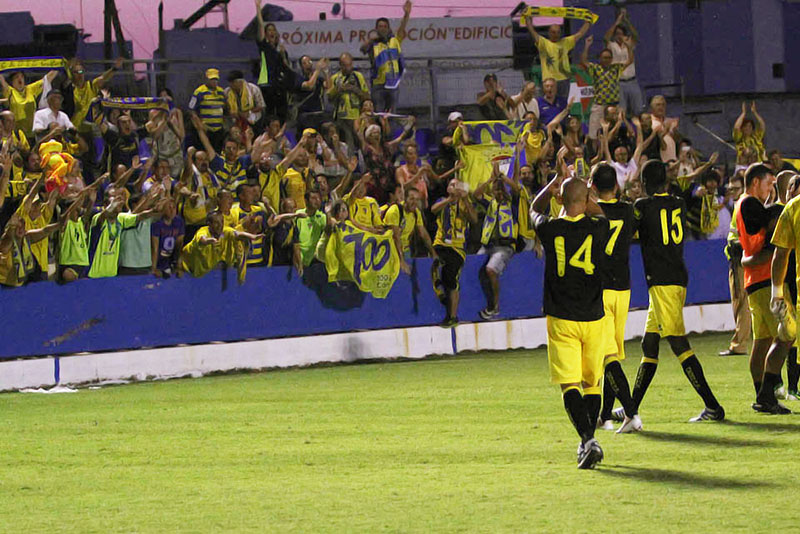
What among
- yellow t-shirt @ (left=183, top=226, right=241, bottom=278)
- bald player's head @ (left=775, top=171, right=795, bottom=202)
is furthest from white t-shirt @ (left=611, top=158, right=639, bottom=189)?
bald player's head @ (left=775, top=171, right=795, bottom=202)

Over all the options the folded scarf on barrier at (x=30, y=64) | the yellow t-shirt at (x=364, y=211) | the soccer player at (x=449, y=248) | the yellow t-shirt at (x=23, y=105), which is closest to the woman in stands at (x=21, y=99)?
the yellow t-shirt at (x=23, y=105)

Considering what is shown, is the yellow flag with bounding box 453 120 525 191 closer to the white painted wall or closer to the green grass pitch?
the white painted wall

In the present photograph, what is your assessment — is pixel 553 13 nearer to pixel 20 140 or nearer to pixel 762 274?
pixel 20 140

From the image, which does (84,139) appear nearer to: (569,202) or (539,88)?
(539,88)

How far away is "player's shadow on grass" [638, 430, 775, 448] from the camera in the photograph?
10734 mm

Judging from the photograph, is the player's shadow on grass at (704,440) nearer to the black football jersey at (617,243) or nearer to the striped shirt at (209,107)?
the black football jersey at (617,243)

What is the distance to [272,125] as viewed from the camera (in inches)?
851

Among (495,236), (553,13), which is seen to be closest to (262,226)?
(495,236)

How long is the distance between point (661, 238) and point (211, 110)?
37.3ft

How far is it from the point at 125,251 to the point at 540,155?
839 centimetres

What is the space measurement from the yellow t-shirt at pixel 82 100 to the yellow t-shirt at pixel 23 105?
0.76 m

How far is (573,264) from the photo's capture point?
9.77 m

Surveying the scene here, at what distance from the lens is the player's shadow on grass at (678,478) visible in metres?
8.96

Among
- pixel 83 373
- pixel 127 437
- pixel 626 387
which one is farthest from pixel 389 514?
pixel 83 373
